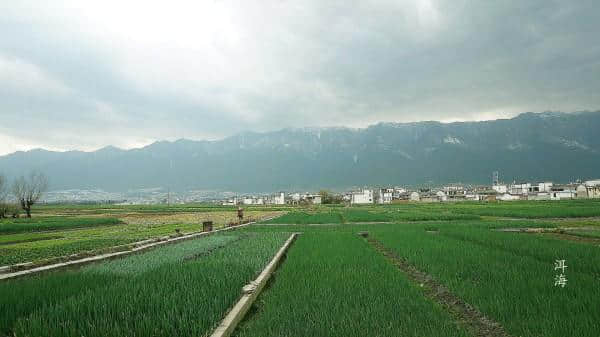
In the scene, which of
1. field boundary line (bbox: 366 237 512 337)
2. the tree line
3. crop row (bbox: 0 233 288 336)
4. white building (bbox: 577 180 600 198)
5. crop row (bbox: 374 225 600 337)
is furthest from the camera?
white building (bbox: 577 180 600 198)

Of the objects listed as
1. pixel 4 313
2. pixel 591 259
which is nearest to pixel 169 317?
pixel 4 313

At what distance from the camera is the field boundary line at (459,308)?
16.1 ft

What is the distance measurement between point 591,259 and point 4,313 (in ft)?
40.4

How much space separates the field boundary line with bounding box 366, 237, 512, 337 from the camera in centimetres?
489

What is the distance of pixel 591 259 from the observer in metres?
9.59

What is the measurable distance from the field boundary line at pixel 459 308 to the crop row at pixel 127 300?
3448 mm

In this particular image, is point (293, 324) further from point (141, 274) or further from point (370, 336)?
point (141, 274)

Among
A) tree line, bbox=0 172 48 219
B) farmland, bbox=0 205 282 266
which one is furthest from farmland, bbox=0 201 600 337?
tree line, bbox=0 172 48 219

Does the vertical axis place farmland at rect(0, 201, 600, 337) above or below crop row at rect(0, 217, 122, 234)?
above

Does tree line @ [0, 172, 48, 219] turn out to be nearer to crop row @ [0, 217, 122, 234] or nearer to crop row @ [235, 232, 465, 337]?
crop row @ [0, 217, 122, 234]

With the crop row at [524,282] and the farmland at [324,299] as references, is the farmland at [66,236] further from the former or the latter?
the crop row at [524,282]

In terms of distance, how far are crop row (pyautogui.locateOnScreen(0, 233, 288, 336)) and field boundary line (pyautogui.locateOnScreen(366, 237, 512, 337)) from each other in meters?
3.45

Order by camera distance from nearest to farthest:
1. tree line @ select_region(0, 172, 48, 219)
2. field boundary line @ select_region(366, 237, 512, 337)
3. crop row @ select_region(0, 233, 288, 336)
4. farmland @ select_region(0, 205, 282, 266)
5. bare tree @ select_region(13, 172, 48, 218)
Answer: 1. crop row @ select_region(0, 233, 288, 336)
2. field boundary line @ select_region(366, 237, 512, 337)
3. farmland @ select_region(0, 205, 282, 266)
4. tree line @ select_region(0, 172, 48, 219)
5. bare tree @ select_region(13, 172, 48, 218)

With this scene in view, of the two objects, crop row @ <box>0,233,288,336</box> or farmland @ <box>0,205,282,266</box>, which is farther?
farmland @ <box>0,205,282,266</box>
